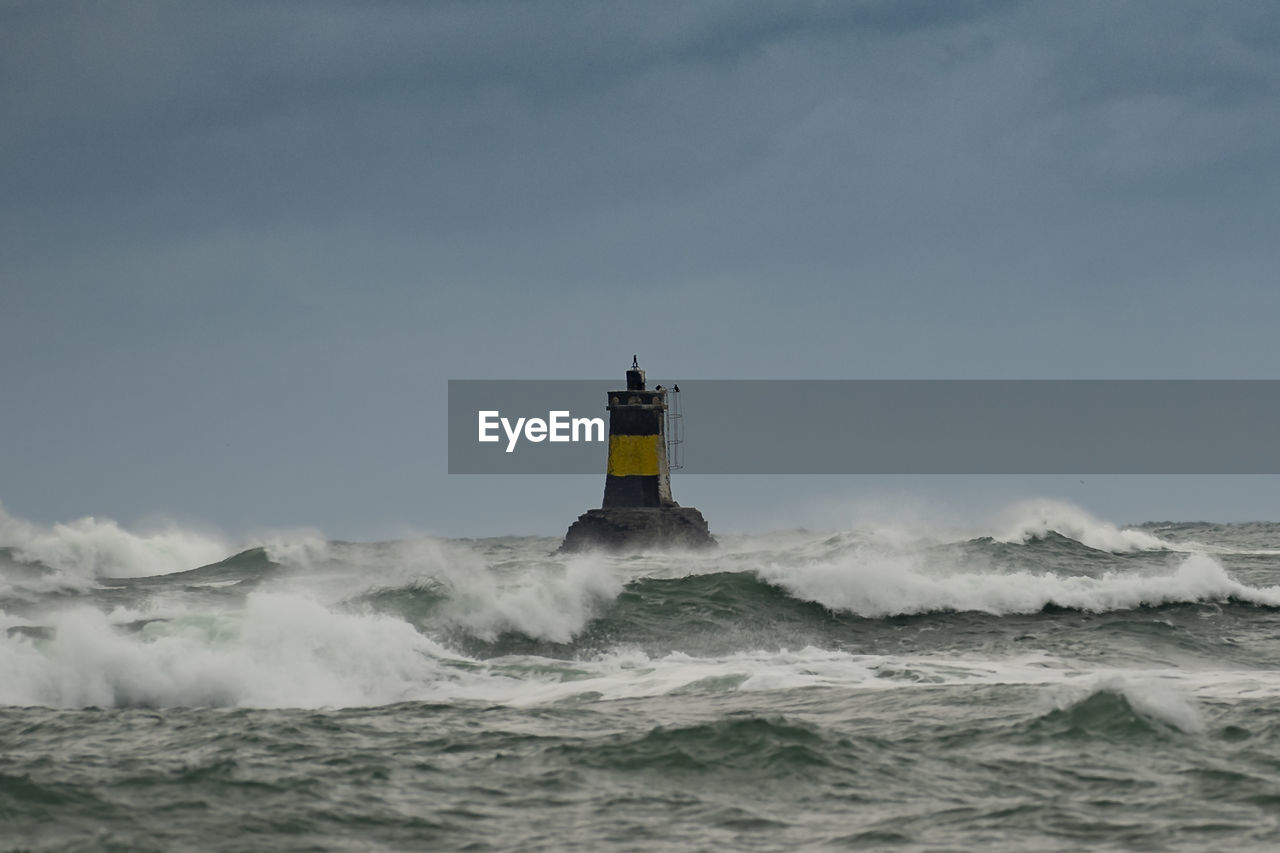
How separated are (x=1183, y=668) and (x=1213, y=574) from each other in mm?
6211

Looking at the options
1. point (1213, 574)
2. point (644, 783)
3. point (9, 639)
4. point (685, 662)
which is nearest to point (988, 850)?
point (644, 783)

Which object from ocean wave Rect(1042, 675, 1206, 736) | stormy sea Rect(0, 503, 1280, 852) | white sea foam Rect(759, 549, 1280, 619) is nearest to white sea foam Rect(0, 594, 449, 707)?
stormy sea Rect(0, 503, 1280, 852)

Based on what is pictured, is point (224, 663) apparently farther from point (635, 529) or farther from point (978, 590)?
point (635, 529)

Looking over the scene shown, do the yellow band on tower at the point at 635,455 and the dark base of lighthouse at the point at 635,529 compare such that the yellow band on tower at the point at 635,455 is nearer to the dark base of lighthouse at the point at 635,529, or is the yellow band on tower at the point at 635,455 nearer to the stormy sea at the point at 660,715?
the dark base of lighthouse at the point at 635,529

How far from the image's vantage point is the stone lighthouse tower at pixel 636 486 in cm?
3161

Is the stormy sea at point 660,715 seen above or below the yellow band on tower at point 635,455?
below

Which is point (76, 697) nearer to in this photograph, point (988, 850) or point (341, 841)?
point (341, 841)

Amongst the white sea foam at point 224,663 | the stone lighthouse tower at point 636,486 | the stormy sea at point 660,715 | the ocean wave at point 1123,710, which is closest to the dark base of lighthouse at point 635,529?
the stone lighthouse tower at point 636,486

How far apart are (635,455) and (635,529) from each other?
6.11ft

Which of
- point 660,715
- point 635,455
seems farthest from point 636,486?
point 660,715

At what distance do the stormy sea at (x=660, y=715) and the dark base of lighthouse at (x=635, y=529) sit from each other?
1159 centimetres

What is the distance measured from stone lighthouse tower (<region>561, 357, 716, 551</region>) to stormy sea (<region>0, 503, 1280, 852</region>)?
11.8 m

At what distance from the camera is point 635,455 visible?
32.1m

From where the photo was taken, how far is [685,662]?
1321 centimetres
